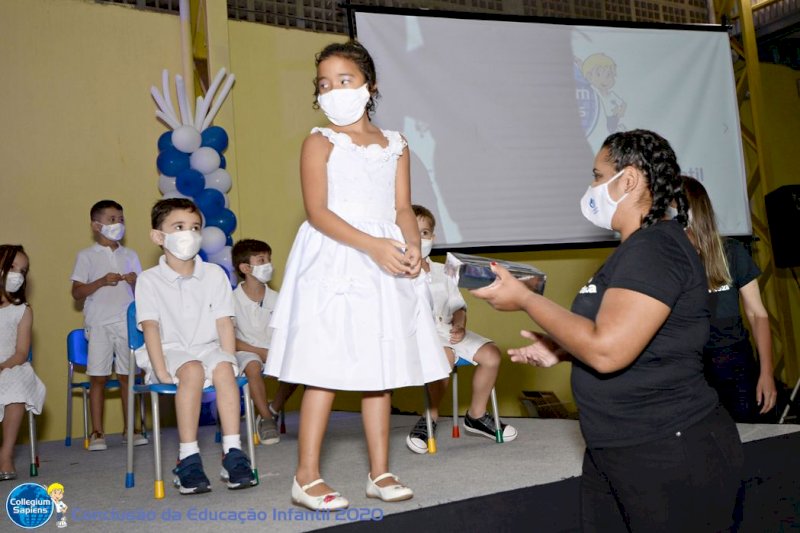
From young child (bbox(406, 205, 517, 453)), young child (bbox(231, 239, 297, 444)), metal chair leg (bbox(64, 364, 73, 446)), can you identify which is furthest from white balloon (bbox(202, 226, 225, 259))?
young child (bbox(406, 205, 517, 453))

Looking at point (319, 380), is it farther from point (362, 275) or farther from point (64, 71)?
point (64, 71)

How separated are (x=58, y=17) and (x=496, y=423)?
3916mm

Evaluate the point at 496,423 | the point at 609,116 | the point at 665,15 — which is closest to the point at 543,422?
the point at 496,423

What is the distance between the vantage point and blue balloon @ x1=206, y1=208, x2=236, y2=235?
4910 millimetres

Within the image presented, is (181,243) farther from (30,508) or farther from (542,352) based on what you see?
(542,352)

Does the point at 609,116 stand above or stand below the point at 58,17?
below

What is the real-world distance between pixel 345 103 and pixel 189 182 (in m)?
2.69

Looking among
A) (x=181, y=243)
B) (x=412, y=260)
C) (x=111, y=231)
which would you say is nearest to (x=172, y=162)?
(x=111, y=231)

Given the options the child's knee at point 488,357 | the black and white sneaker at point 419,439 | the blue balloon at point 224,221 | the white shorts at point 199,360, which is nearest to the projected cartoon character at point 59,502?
the white shorts at point 199,360

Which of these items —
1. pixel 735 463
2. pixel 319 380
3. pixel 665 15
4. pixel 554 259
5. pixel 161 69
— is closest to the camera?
pixel 735 463

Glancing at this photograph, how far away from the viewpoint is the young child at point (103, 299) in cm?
444

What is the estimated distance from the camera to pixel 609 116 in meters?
6.12

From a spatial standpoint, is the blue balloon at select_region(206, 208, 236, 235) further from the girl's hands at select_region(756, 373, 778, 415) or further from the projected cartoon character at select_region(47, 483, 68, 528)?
the girl's hands at select_region(756, 373, 778, 415)

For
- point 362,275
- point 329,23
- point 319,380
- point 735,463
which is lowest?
point 735,463
